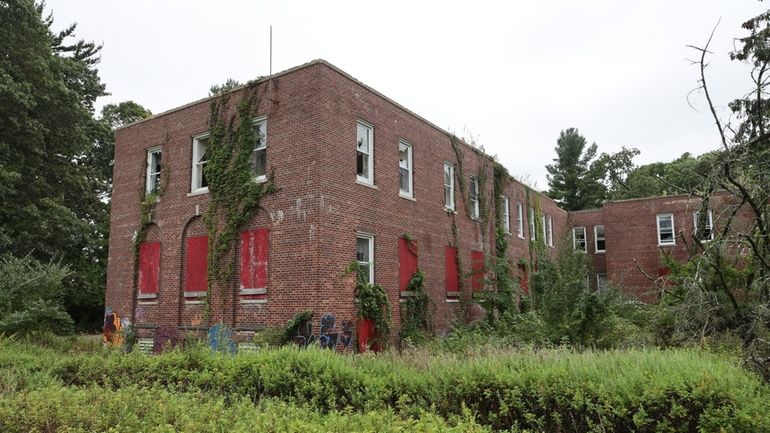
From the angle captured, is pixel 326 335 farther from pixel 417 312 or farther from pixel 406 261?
pixel 406 261

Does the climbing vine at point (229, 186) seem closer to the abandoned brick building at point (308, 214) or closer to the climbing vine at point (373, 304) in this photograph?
the abandoned brick building at point (308, 214)

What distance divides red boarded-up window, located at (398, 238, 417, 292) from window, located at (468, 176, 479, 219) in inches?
204

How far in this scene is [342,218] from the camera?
15.4 m

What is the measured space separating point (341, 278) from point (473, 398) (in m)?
Result: 8.33

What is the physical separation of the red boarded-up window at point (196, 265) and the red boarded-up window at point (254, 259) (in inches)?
61.2

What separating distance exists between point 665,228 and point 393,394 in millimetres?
31549

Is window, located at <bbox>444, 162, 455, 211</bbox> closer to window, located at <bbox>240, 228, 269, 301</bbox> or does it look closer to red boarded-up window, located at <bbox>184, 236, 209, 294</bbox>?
window, located at <bbox>240, 228, 269, 301</bbox>

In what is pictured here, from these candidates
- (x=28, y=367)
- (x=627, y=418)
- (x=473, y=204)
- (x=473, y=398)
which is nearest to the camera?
(x=627, y=418)

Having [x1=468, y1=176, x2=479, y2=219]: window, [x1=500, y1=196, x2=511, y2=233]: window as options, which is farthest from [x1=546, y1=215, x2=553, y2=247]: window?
[x1=468, y1=176, x2=479, y2=219]: window

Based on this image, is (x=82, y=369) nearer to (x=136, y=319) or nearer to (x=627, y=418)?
(x=627, y=418)

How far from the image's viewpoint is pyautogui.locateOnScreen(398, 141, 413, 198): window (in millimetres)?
18578

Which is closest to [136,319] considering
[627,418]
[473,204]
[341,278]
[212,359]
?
[341,278]

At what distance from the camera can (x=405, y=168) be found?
61.9 feet

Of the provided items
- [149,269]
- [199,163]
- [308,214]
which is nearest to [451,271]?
[308,214]
